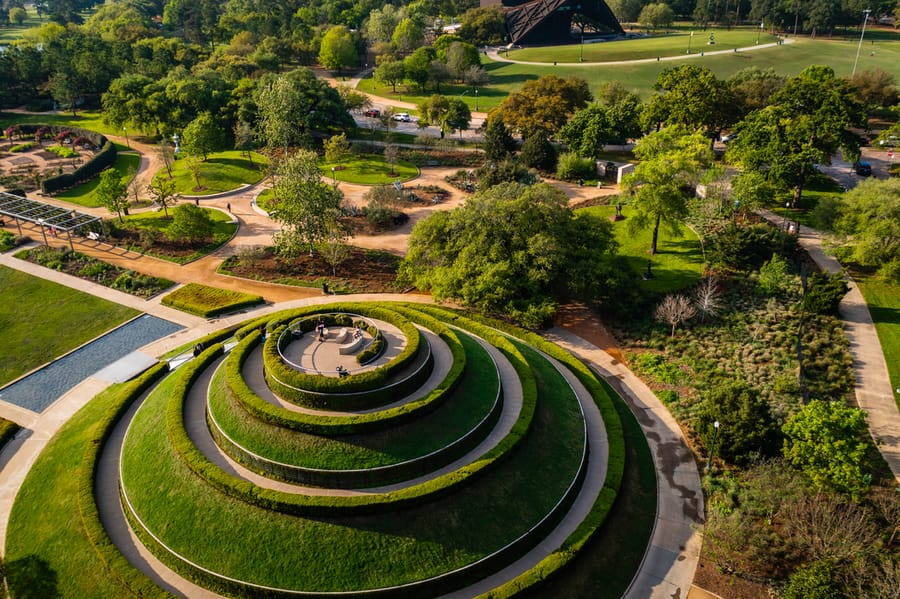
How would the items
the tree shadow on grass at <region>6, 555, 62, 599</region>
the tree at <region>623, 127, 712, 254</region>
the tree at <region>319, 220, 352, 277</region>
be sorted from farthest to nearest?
1. the tree at <region>319, 220, 352, 277</region>
2. the tree at <region>623, 127, 712, 254</region>
3. the tree shadow on grass at <region>6, 555, 62, 599</region>

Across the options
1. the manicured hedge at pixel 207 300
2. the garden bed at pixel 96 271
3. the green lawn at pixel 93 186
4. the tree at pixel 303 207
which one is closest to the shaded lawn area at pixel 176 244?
the garden bed at pixel 96 271

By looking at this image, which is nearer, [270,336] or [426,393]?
[426,393]

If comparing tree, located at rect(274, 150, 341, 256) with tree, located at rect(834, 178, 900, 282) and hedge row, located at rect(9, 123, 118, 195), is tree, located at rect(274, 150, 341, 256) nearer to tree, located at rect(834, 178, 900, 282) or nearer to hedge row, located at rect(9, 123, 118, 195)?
hedge row, located at rect(9, 123, 118, 195)

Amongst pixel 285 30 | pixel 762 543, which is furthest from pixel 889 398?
pixel 285 30

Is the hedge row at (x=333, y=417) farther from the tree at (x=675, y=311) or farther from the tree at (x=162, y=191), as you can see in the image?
the tree at (x=162, y=191)

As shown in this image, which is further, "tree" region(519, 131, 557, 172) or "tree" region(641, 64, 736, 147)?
"tree" region(519, 131, 557, 172)

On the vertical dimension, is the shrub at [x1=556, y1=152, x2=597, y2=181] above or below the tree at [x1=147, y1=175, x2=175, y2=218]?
below

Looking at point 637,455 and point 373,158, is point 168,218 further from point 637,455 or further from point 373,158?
point 637,455

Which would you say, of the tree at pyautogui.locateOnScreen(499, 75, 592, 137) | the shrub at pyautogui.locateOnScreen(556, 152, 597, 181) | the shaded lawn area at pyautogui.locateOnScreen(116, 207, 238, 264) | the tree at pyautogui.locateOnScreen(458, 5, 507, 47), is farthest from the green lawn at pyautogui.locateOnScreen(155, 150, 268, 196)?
the tree at pyautogui.locateOnScreen(458, 5, 507, 47)
